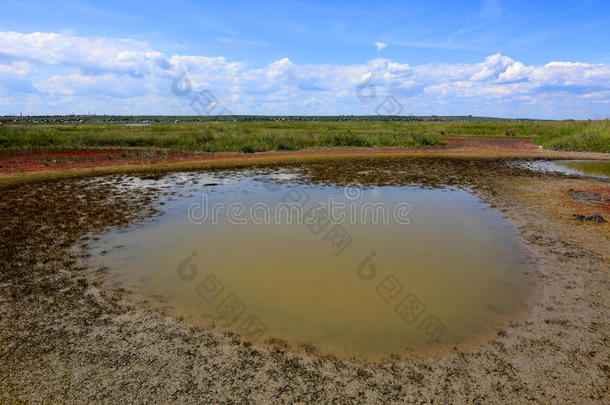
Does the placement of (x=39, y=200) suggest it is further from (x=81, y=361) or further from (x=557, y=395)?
(x=557, y=395)

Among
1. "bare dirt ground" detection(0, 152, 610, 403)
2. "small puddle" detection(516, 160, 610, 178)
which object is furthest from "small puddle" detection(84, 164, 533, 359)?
"small puddle" detection(516, 160, 610, 178)

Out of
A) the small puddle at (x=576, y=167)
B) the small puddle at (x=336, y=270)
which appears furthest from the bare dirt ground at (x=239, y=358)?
the small puddle at (x=576, y=167)

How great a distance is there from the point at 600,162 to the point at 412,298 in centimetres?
2841

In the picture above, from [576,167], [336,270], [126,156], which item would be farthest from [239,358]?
[576,167]

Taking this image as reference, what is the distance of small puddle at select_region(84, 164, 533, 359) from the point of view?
4.71m

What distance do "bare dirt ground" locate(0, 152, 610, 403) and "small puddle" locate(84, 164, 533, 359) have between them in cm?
33

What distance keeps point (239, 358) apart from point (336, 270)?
3.00 metres

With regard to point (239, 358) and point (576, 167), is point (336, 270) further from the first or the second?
point (576, 167)

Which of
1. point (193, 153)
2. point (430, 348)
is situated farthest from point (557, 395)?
point (193, 153)

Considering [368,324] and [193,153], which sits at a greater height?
[193,153]

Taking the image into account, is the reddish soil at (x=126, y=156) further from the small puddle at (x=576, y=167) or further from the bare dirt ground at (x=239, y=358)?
the bare dirt ground at (x=239, y=358)

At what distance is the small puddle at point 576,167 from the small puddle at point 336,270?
12.6 meters

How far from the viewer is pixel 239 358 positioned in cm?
408

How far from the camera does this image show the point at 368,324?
480cm
